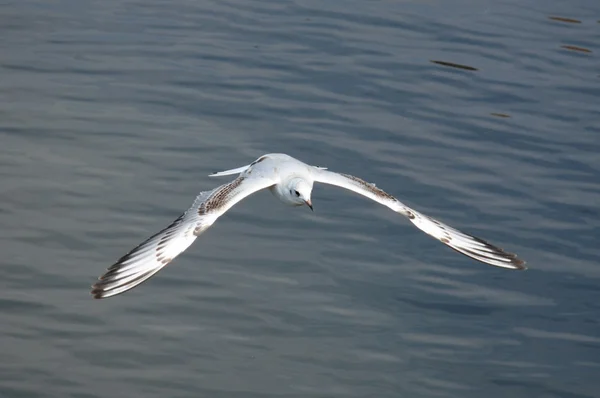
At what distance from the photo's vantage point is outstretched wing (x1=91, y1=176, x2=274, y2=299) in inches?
371

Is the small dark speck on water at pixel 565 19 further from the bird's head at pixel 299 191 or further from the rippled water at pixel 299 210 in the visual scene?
the bird's head at pixel 299 191

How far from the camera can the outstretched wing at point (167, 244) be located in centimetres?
943

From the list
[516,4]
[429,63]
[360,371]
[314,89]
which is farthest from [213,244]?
[516,4]

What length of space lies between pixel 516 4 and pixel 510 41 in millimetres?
2351

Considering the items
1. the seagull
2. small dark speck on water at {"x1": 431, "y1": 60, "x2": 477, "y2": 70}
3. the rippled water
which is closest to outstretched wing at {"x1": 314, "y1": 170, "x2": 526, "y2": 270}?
the seagull

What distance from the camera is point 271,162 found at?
1153cm

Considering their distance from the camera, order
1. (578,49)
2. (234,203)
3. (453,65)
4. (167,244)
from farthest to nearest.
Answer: (578,49) < (453,65) < (234,203) < (167,244)

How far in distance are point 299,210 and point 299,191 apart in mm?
2960

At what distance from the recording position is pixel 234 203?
10398mm

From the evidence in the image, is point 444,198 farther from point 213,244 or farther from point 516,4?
point 516,4

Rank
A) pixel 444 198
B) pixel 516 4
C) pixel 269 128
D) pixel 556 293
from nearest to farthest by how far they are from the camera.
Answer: pixel 556 293 → pixel 444 198 → pixel 269 128 → pixel 516 4

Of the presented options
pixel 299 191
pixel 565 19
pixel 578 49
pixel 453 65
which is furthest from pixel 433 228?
pixel 565 19

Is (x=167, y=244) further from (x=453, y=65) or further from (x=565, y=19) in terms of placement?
(x=565, y=19)

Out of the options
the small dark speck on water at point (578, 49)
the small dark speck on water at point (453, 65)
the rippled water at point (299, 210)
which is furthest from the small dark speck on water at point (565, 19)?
the small dark speck on water at point (453, 65)
